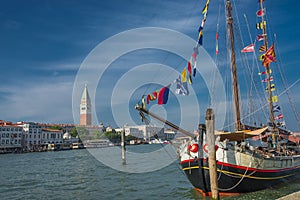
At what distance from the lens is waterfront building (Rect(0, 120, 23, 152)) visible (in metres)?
114

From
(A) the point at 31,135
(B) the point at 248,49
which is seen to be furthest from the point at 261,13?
(A) the point at 31,135

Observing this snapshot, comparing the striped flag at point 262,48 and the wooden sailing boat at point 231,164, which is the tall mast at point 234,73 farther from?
the striped flag at point 262,48

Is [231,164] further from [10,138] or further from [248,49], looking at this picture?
[10,138]

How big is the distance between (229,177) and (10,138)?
11881cm

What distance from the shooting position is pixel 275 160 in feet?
64.8

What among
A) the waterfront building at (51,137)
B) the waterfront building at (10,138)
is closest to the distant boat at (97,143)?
the waterfront building at (51,137)

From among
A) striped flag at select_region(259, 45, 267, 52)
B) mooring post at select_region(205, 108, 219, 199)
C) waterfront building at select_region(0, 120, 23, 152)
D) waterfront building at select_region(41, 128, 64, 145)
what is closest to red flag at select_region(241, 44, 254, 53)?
striped flag at select_region(259, 45, 267, 52)

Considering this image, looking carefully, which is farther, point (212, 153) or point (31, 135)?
point (31, 135)

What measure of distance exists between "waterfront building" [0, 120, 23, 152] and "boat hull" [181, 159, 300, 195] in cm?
11078

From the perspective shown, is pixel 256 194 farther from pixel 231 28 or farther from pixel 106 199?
pixel 231 28

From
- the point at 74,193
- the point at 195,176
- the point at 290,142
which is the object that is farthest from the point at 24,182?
the point at 290,142

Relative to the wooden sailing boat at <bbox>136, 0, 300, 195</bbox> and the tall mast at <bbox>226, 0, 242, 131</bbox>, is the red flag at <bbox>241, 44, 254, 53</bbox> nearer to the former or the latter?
the tall mast at <bbox>226, 0, 242, 131</bbox>

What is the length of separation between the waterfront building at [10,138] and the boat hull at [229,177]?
363ft

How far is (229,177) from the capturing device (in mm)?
17172
